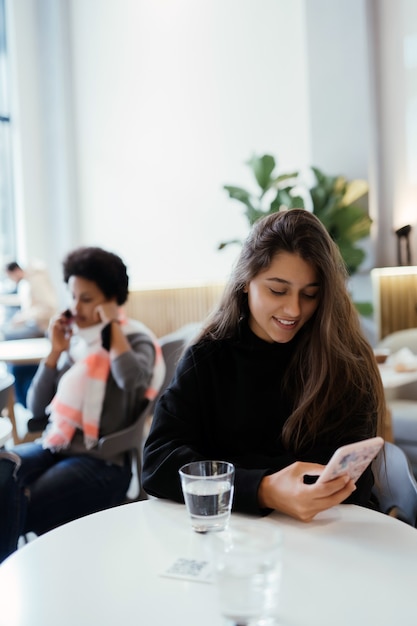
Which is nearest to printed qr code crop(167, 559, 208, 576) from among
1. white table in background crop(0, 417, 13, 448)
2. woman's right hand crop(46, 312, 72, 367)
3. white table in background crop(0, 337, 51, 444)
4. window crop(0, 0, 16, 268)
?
white table in background crop(0, 417, 13, 448)

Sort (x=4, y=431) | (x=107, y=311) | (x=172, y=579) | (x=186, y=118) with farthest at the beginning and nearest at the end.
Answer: (x=186, y=118) → (x=107, y=311) → (x=4, y=431) → (x=172, y=579)

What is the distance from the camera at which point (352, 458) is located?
1.14 m

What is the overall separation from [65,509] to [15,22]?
284 inches

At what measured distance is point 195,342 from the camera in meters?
1.66

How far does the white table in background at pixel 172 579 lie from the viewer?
93 cm

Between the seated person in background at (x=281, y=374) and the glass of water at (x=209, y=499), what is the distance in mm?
245

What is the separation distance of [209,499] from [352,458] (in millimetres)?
253

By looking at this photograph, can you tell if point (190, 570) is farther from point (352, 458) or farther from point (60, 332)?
point (60, 332)

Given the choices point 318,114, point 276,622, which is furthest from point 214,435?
point 318,114

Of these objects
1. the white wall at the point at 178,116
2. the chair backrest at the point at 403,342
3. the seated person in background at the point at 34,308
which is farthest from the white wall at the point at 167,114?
the chair backrest at the point at 403,342

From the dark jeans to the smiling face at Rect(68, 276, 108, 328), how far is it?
52 centimetres

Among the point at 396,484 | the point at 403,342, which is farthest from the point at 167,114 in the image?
the point at 396,484

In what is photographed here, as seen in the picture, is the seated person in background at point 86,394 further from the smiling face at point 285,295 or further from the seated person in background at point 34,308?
the seated person in background at point 34,308

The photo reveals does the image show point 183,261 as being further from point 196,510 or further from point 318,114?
point 196,510
